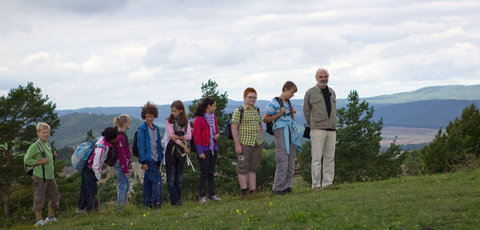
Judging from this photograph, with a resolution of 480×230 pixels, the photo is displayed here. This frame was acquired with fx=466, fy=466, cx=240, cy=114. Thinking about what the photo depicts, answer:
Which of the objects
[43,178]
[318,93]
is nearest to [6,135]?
[43,178]

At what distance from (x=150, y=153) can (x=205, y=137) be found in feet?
3.80

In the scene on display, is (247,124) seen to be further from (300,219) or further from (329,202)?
(300,219)

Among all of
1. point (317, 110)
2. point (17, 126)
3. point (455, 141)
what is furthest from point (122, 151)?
point (455, 141)

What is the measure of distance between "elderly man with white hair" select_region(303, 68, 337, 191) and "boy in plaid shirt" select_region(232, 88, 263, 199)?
1.17 meters

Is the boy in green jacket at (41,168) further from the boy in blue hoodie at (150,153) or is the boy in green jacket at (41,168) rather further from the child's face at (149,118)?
the child's face at (149,118)

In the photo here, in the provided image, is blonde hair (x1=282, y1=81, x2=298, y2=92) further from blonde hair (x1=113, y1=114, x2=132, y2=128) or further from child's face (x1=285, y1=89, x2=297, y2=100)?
blonde hair (x1=113, y1=114, x2=132, y2=128)

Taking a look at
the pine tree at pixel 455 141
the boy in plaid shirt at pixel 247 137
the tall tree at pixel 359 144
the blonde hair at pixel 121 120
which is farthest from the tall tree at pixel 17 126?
the pine tree at pixel 455 141

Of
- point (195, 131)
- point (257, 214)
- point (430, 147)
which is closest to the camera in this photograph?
point (257, 214)

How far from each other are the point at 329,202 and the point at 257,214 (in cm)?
135

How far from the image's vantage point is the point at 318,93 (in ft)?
33.1

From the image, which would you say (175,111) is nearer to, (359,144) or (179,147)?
(179,147)

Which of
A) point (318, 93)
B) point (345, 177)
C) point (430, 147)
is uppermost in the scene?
point (318, 93)

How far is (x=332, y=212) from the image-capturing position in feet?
23.3

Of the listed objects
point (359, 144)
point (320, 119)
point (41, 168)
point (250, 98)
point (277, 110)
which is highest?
point (250, 98)
